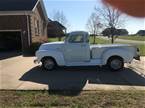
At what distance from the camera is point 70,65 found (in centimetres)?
1370

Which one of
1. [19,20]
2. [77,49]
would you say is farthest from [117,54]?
[19,20]

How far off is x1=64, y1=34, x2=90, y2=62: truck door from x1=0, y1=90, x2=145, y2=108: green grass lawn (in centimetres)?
537

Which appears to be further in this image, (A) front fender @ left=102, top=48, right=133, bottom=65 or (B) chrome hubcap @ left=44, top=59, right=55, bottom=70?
(B) chrome hubcap @ left=44, top=59, right=55, bottom=70

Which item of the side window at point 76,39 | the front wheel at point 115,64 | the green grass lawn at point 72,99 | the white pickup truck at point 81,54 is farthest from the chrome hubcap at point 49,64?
the green grass lawn at point 72,99

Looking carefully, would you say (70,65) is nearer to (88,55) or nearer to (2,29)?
(88,55)

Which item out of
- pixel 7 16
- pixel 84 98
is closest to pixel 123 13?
pixel 84 98

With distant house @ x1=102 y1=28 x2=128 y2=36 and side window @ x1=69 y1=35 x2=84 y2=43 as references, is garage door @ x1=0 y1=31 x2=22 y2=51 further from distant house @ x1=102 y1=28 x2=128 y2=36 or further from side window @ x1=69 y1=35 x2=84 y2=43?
distant house @ x1=102 y1=28 x2=128 y2=36

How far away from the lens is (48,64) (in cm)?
1352

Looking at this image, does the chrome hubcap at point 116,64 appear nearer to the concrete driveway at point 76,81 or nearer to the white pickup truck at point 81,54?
the white pickup truck at point 81,54

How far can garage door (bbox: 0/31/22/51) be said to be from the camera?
28.0 m

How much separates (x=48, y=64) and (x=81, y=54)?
1617mm

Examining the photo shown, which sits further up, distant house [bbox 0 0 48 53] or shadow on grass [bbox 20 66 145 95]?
distant house [bbox 0 0 48 53]

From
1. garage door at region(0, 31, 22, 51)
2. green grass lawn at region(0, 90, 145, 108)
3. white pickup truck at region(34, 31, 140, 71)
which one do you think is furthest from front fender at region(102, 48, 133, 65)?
garage door at region(0, 31, 22, 51)

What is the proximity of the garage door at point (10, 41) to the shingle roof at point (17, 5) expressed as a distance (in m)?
2.44
